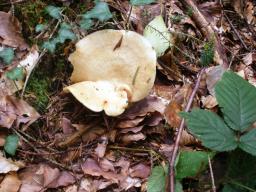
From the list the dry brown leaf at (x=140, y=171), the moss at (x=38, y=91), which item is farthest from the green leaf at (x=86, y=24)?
the dry brown leaf at (x=140, y=171)

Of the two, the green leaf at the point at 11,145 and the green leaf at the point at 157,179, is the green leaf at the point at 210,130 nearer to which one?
the green leaf at the point at 157,179

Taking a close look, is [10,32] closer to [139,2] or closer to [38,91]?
[38,91]

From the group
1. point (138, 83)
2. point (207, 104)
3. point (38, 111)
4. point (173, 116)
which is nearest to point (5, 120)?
point (38, 111)

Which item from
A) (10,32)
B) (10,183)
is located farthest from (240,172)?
(10,32)

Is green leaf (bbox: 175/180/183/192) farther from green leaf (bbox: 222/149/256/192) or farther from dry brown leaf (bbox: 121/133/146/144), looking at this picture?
dry brown leaf (bbox: 121/133/146/144)

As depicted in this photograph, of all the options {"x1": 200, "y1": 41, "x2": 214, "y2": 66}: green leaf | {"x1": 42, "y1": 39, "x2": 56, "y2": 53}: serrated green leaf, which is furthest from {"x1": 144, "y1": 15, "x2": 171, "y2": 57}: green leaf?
{"x1": 42, "y1": 39, "x2": 56, "y2": 53}: serrated green leaf
